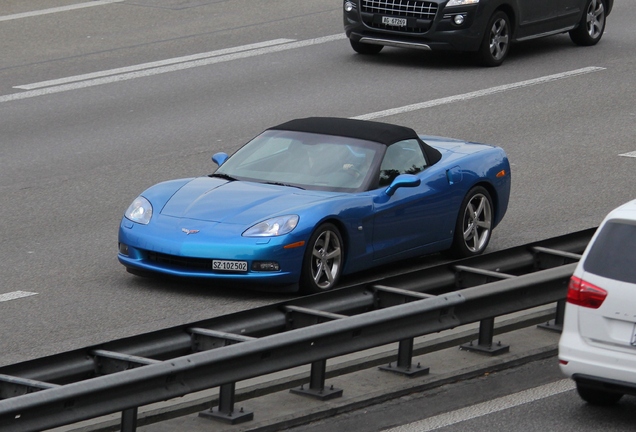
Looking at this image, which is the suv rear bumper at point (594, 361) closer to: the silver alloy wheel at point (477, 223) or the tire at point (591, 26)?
the silver alloy wheel at point (477, 223)

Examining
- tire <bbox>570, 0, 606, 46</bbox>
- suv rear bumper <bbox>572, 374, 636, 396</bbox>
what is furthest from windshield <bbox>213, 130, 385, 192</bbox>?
tire <bbox>570, 0, 606, 46</bbox>

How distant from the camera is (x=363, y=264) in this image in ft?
37.7

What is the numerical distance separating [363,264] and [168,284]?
1.59 m

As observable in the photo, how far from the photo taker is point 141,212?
37.3 ft

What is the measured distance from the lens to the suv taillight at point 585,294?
784 cm

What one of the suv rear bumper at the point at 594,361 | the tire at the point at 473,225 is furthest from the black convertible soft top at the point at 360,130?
the suv rear bumper at the point at 594,361

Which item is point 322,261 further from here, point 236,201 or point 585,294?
point 585,294

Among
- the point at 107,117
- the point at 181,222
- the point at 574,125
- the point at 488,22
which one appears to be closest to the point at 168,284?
the point at 181,222

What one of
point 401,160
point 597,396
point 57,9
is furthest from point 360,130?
point 57,9

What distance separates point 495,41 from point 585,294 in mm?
13580

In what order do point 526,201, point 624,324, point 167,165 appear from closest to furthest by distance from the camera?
point 624,324 → point 526,201 → point 167,165

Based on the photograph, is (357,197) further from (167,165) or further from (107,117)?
(107,117)

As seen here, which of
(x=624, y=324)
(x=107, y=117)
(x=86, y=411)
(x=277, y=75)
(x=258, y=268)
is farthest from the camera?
(x=277, y=75)

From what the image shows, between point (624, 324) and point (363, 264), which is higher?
point (624, 324)
